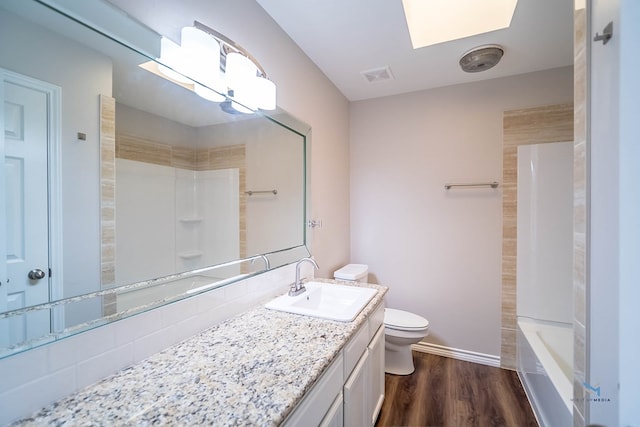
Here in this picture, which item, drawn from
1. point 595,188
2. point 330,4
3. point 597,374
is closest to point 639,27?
point 595,188

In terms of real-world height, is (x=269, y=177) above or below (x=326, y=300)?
above

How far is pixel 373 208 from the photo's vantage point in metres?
2.77

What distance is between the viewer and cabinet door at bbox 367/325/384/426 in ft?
4.83

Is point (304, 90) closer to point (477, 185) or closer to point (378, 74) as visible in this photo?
point (378, 74)

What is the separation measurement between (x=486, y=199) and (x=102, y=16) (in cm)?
269

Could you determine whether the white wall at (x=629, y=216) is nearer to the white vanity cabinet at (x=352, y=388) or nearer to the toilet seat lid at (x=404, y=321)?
the white vanity cabinet at (x=352, y=388)

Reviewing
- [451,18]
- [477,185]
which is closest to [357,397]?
[477,185]

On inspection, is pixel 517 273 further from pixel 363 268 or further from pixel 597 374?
pixel 597 374

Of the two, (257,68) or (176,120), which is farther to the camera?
(257,68)

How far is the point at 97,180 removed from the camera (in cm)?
81

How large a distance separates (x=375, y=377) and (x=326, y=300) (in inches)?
21.0

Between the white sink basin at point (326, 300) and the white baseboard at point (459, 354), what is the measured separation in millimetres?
1391

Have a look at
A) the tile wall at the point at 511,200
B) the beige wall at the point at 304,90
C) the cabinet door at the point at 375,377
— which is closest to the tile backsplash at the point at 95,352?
the cabinet door at the point at 375,377

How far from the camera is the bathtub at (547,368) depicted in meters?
1.44
